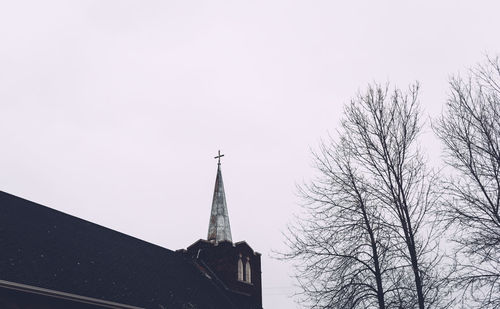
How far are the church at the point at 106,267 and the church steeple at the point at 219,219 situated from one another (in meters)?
0.07

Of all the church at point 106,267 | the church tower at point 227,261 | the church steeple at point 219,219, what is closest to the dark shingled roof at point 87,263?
the church at point 106,267

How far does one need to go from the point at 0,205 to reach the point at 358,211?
46.7 ft

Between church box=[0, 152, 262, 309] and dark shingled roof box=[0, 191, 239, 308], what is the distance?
4 centimetres

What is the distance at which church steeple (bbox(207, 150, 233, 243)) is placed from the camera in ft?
90.9

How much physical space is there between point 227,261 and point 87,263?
435 inches

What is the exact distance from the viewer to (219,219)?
28.6 m

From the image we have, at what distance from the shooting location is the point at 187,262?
25703 mm

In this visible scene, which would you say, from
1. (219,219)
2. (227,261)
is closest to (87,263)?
(227,261)

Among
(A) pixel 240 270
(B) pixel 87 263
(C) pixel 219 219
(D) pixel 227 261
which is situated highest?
(C) pixel 219 219

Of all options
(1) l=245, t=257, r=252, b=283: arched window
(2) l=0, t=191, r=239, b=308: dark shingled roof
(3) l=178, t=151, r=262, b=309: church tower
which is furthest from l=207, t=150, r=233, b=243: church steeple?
(2) l=0, t=191, r=239, b=308: dark shingled roof

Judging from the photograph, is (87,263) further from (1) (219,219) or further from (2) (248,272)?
(2) (248,272)

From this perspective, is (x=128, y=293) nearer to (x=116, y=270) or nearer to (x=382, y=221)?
(x=116, y=270)

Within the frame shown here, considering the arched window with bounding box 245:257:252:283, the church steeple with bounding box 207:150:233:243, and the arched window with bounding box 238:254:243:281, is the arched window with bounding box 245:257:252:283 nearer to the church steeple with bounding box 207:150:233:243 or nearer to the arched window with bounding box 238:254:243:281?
the arched window with bounding box 238:254:243:281

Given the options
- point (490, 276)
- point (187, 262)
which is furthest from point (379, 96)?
point (187, 262)
